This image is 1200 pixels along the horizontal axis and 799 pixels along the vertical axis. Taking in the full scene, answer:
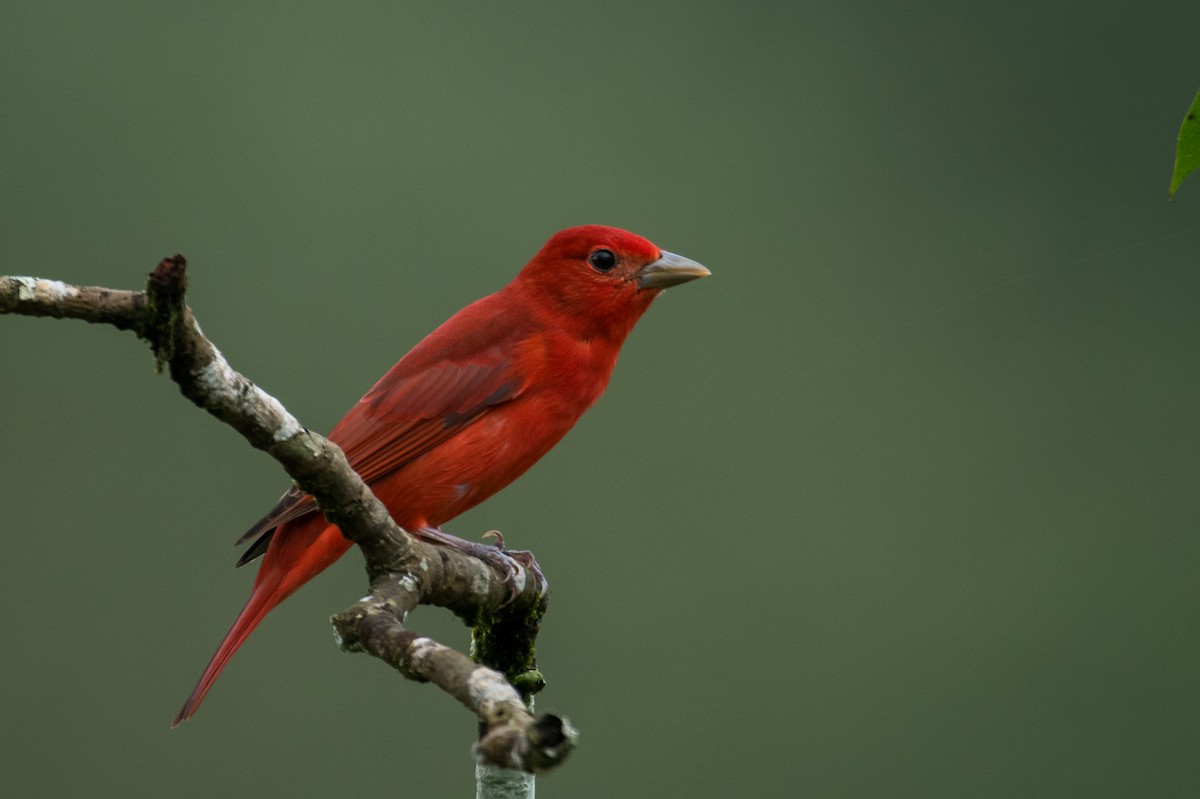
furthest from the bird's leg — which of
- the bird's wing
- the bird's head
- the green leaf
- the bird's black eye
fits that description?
the green leaf

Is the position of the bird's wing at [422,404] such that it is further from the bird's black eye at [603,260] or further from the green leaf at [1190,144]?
the green leaf at [1190,144]

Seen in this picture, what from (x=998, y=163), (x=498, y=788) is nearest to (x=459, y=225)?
(x=998, y=163)

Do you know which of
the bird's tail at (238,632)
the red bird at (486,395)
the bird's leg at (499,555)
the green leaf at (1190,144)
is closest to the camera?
the green leaf at (1190,144)

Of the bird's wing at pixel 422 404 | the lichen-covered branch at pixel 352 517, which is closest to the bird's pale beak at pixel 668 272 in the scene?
the bird's wing at pixel 422 404

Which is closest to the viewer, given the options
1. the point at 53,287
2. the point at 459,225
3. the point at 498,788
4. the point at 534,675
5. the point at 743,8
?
the point at 53,287

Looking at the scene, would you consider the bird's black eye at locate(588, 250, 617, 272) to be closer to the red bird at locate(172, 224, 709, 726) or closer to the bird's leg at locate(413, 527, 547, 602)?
the red bird at locate(172, 224, 709, 726)

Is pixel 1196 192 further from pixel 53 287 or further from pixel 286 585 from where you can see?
pixel 53 287

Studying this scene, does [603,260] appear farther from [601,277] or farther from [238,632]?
[238,632]

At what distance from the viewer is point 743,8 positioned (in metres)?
7.77

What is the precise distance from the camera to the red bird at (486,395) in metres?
3.13

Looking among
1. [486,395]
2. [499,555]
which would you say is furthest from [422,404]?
[499,555]

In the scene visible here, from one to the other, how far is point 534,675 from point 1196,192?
18.6 feet

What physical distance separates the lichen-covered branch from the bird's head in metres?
0.98

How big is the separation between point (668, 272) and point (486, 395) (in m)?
0.56
